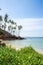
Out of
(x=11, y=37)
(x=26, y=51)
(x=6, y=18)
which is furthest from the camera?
(x=11, y=37)

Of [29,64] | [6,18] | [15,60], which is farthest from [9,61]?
[6,18]

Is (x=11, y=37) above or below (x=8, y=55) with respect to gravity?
below

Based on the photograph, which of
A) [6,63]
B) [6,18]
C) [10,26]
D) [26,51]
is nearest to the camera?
[6,63]

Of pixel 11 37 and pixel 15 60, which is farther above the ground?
pixel 15 60

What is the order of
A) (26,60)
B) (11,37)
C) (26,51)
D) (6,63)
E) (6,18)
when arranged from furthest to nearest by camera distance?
1. (11,37)
2. (6,18)
3. (26,51)
4. (26,60)
5. (6,63)

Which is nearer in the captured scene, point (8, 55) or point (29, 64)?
point (29, 64)

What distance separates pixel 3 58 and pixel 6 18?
83598 millimetres

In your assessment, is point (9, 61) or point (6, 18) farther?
point (6, 18)

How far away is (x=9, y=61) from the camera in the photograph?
6824 millimetres

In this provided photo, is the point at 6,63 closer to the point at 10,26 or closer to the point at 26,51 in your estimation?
the point at 26,51

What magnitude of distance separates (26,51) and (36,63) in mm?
3388

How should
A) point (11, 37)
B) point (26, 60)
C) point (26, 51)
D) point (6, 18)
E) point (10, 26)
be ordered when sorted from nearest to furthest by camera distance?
point (26, 60)
point (26, 51)
point (6, 18)
point (11, 37)
point (10, 26)

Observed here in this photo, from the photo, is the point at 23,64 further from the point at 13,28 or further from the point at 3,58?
the point at 13,28

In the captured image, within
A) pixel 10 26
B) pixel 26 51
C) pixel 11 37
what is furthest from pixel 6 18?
pixel 26 51
